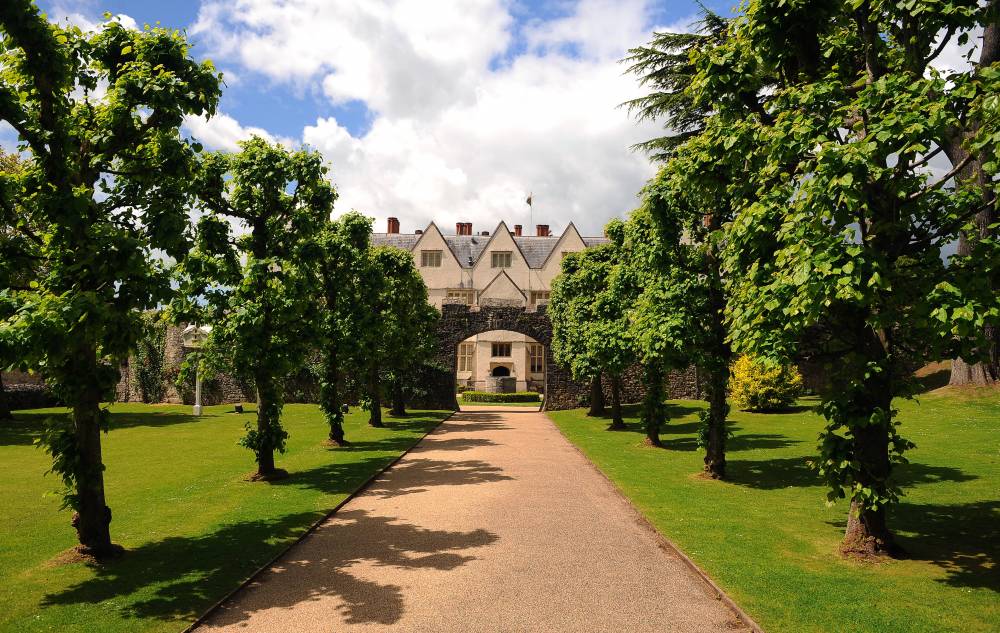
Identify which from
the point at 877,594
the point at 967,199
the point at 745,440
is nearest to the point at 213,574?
the point at 877,594

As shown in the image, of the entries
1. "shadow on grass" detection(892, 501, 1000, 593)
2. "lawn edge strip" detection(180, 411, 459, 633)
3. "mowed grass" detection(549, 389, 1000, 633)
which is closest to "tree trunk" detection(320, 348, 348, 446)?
"lawn edge strip" detection(180, 411, 459, 633)

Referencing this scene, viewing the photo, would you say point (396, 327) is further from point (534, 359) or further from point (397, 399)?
point (534, 359)

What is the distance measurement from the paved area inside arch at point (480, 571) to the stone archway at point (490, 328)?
22.8 metres

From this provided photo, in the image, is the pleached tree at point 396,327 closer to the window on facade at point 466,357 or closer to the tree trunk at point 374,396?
the tree trunk at point 374,396

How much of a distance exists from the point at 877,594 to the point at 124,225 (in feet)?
40.4

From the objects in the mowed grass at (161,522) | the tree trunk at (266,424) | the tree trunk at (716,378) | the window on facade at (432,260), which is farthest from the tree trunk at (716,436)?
the window on facade at (432,260)

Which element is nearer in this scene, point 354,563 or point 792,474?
point 354,563

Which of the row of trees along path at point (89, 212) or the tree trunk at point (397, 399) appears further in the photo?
the tree trunk at point (397, 399)

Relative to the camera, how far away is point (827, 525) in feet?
36.7

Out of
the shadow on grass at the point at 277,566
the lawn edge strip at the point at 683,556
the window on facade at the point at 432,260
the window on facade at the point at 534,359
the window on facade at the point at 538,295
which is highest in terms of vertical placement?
the window on facade at the point at 432,260

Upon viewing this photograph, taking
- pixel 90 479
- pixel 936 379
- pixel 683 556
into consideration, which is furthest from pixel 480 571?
pixel 936 379

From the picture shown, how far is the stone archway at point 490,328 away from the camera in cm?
3806

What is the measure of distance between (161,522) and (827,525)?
12766 mm

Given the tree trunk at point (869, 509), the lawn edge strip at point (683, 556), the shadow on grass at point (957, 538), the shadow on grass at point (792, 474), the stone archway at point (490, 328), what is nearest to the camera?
the lawn edge strip at point (683, 556)
